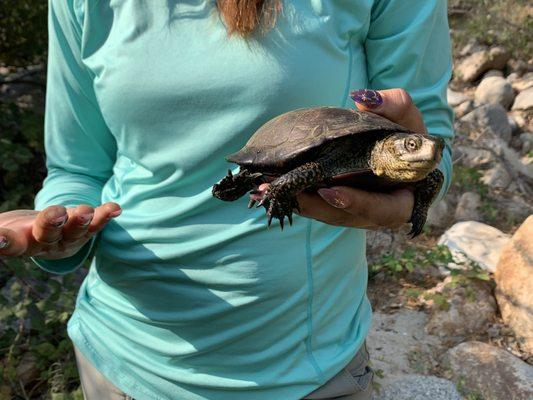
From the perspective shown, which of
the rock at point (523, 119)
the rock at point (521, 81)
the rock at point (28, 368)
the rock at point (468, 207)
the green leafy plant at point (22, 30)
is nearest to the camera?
the rock at point (28, 368)

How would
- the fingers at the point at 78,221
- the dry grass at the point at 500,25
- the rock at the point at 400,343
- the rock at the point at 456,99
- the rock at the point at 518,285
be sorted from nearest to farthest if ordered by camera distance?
the fingers at the point at 78,221
the rock at the point at 400,343
the rock at the point at 518,285
the rock at the point at 456,99
the dry grass at the point at 500,25

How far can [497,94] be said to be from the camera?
698cm

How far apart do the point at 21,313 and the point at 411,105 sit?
7.49 feet

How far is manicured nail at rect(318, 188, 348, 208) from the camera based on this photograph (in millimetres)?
1259

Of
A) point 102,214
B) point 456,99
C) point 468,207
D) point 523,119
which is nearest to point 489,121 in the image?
point 523,119

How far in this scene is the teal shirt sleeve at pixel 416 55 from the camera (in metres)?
1.50

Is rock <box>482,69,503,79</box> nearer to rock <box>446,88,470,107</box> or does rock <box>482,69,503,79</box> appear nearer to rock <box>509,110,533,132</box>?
rock <box>446,88,470,107</box>

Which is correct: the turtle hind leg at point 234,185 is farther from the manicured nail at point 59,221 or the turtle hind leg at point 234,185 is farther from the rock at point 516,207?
the rock at point 516,207

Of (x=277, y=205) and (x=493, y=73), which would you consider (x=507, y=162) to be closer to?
(x=493, y=73)

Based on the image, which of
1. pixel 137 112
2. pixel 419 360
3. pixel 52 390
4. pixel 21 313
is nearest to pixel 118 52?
pixel 137 112

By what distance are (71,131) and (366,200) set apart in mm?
1033

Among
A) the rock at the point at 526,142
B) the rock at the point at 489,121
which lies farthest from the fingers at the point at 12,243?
the rock at the point at 526,142

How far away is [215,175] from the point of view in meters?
1.55

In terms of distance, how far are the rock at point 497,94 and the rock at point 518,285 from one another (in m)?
3.82
